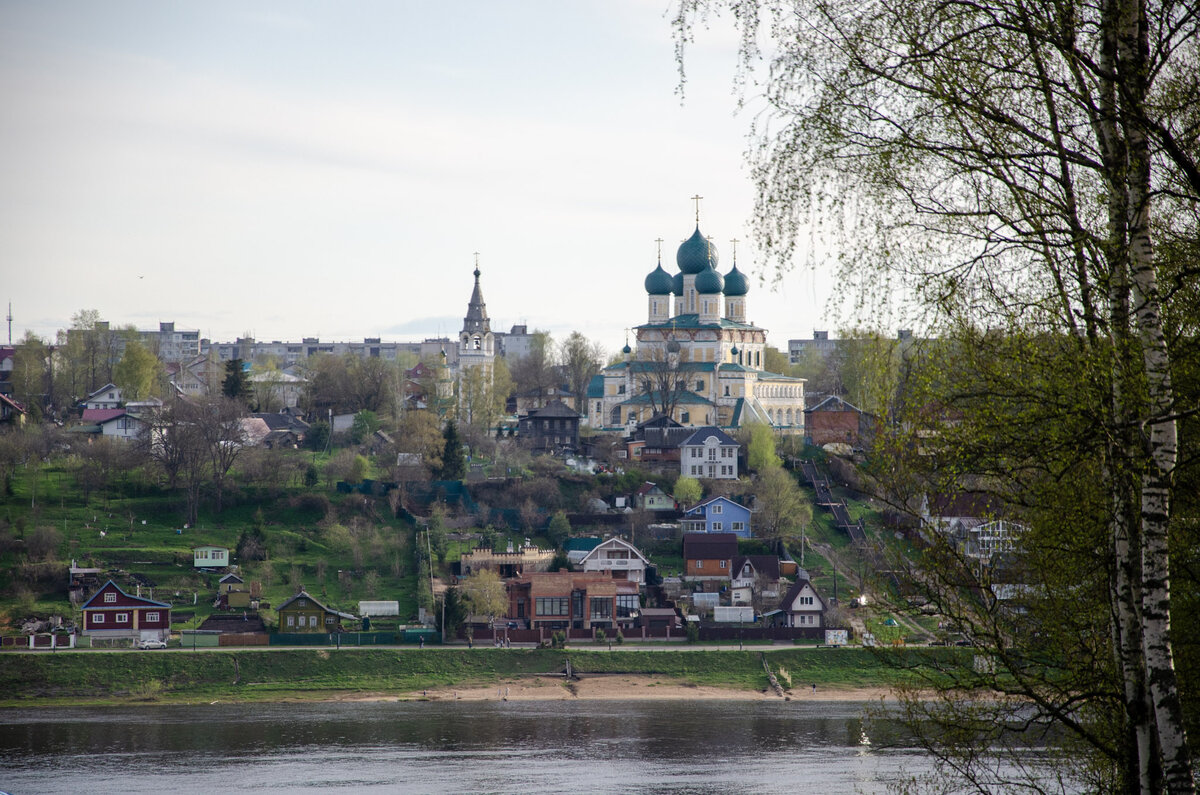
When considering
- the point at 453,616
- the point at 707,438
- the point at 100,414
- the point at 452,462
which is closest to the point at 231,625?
the point at 453,616

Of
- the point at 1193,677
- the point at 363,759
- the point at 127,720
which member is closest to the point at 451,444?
the point at 127,720

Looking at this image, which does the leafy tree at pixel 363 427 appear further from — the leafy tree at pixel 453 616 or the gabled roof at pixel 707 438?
the leafy tree at pixel 453 616

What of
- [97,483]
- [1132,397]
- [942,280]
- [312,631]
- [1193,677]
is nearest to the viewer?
[1132,397]

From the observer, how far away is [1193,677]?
879 centimetres

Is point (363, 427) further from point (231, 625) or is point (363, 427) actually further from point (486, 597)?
point (486, 597)

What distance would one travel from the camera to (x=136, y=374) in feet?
231

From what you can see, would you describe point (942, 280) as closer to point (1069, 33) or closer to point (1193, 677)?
point (1069, 33)

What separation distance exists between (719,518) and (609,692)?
→ 44.6 ft

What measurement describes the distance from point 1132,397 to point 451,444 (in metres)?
44.4

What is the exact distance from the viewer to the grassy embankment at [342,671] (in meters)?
32.9

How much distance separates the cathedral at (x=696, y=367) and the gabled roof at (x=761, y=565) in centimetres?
2215

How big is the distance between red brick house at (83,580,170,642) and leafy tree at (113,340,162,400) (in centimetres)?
3476

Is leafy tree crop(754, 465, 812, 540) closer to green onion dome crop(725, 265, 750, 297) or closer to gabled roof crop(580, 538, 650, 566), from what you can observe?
gabled roof crop(580, 538, 650, 566)

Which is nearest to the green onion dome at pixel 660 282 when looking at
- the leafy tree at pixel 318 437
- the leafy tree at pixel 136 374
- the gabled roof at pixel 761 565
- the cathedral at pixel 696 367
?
the cathedral at pixel 696 367
